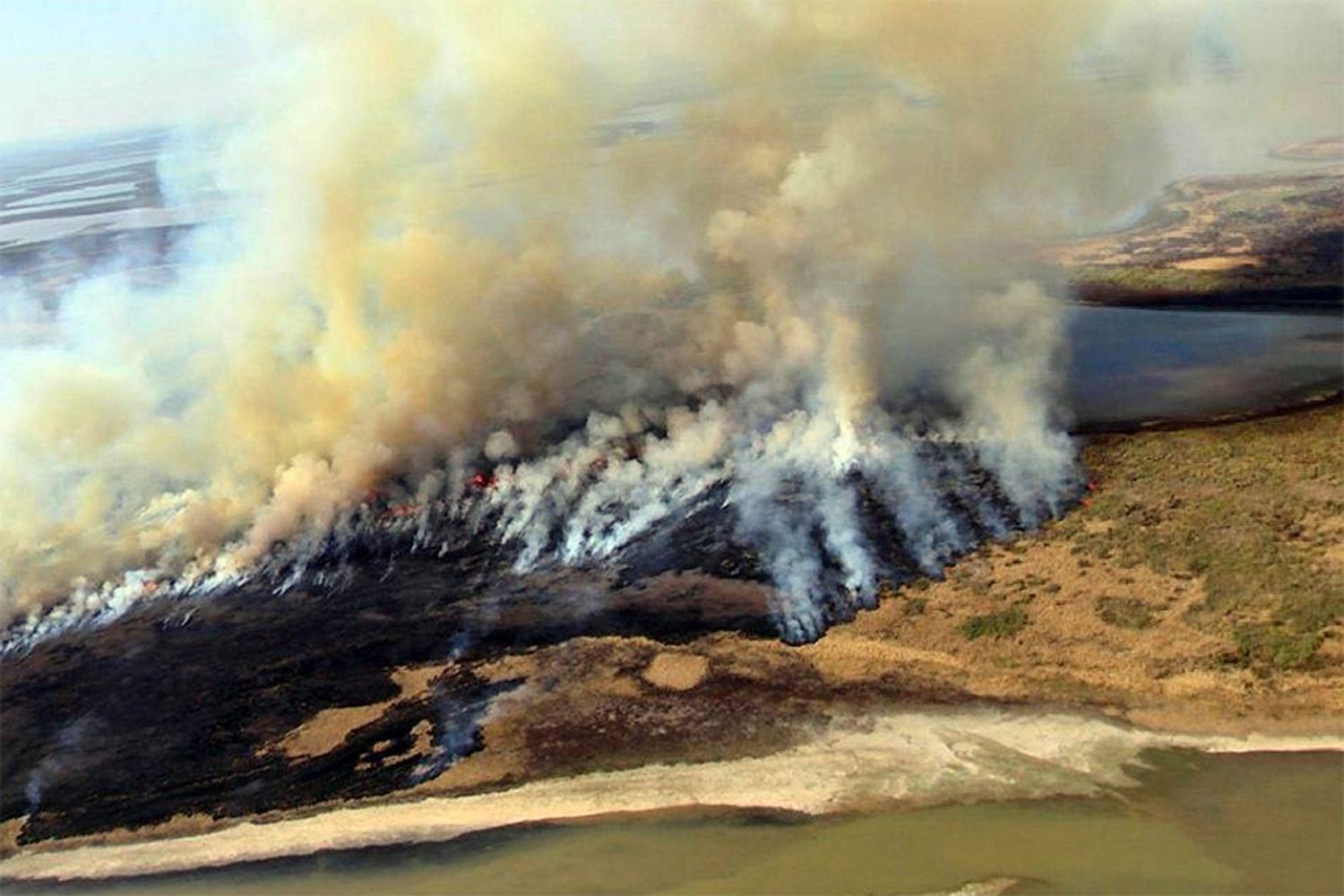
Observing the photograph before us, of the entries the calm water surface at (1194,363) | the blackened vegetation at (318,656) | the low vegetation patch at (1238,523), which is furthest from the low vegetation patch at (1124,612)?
the calm water surface at (1194,363)

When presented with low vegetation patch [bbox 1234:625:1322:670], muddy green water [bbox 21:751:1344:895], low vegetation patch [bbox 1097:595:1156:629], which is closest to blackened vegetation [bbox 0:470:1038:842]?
muddy green water [bbox 21:751:1344:895]

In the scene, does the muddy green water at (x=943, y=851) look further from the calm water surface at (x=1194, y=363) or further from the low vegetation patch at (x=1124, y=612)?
the calm water surface at (x=1194, y=363)

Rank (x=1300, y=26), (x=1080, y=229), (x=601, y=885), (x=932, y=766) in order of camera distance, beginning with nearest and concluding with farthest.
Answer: (x=601, y=885) < (x=932, y=766) < (x=1080, y=229) < (x=1300, y=26)

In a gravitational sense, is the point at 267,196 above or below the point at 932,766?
above

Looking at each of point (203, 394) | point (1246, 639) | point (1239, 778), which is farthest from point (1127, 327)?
point (203, 394)

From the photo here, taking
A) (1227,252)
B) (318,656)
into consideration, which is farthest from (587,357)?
(1227,252)

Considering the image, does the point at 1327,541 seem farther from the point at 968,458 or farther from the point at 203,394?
the point at 203,394

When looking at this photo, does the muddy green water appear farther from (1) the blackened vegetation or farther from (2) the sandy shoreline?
(1) the blackened vegetation
